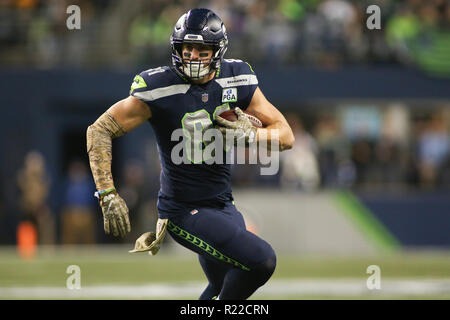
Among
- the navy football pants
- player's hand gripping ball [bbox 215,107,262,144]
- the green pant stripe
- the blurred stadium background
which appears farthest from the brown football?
the blurred stadium background

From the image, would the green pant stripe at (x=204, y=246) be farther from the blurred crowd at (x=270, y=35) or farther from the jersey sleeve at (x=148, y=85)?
the blurred crowd at (x=270, y=35)

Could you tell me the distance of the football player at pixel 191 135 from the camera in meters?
5.17

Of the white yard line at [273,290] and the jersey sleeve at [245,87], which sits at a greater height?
the jersey sleeve at [245,87]

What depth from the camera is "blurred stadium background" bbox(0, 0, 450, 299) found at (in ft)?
43.5

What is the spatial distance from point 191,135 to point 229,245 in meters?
0.78

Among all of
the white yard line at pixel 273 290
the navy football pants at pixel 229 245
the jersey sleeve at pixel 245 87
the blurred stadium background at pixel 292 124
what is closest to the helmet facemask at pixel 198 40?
the jersey sleeve at pixel 245 87

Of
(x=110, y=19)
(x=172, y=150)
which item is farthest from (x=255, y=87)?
(x=110, y=19)

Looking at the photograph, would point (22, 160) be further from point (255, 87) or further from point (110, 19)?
point (255, 87)

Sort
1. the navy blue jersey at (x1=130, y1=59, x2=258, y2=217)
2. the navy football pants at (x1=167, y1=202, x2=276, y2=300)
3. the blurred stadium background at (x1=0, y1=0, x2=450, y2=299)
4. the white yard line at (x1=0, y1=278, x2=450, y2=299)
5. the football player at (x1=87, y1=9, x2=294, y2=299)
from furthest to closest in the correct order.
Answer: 1. the blurred stadium background at (x1=0, y1=0, x2=450, y2=299)
2. the white yard line at (x1=0, y1=278, x2=450, y2=299)
3. the navy blue jersey at (x1=130, y1=59, x2=258, y2=217)
4. the football player at (x1=87, y1=9, x2=294, y2=299)
5. the navy football pants at (x1=167, y1=202, x2=276, y2=300)

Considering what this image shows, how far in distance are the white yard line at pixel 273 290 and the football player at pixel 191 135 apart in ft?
7.89

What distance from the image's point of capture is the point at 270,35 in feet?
50.2

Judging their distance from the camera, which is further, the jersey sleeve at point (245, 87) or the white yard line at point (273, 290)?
the white yard line at point (273, 290)

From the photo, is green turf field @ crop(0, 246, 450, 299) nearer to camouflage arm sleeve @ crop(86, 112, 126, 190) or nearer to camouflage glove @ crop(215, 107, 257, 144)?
camouflage arm sleeve @ crop(86, 112, 126, 190)
